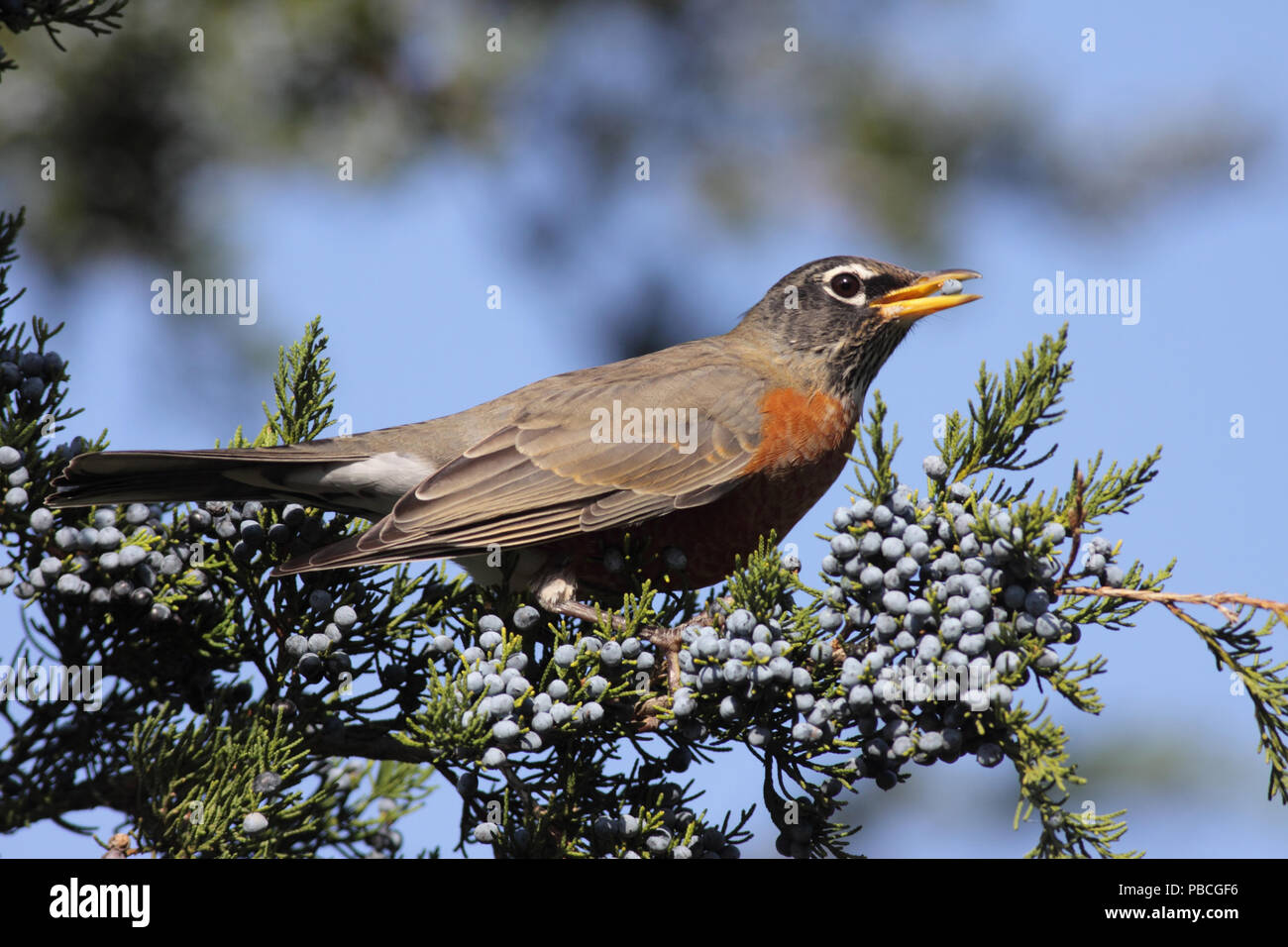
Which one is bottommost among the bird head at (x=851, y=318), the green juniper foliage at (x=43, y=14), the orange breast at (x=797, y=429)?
the orange breast at (x=797, y=429)

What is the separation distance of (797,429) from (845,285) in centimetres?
84

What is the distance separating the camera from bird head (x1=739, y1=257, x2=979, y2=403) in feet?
13.0

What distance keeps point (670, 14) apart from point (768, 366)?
1841mm

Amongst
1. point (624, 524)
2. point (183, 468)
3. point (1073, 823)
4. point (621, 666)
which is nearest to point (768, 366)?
point (624, 524)

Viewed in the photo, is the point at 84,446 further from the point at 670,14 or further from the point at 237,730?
the point at 670,14

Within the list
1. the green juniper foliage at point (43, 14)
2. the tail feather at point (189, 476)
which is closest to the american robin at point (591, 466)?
the tail feather at point (189, 476)

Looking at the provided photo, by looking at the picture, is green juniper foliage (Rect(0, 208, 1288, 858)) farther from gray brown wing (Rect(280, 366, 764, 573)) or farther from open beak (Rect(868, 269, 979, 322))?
open beak (Rect(868, 269, 979, 322))

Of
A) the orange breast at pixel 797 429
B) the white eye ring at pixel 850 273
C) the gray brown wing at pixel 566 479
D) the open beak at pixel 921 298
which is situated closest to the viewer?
the gray brown wing at pixel 566 479

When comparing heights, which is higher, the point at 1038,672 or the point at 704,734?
the point at 1038,672

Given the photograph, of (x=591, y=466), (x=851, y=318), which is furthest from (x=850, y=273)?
(x=591, y=466)

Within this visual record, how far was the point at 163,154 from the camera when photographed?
4223 mm

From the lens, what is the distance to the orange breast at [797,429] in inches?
135

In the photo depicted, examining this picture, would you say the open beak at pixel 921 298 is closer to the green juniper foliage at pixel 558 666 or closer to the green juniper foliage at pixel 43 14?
the green juniper foliage at pixel 558 666

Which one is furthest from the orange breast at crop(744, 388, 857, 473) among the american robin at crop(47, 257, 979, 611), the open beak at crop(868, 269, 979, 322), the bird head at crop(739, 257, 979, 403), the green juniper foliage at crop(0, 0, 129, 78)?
the green juniper foliage at crop(0, 0, 129, 78)
